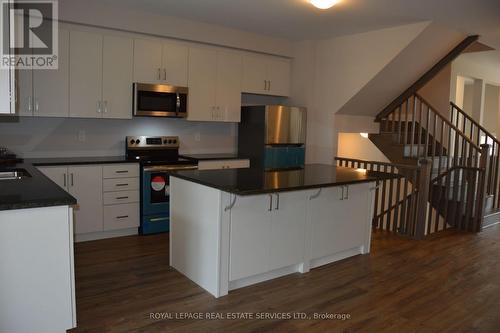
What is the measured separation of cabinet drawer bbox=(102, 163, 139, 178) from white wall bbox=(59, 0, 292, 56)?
158cm

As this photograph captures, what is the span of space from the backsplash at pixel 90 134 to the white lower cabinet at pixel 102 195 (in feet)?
1.92

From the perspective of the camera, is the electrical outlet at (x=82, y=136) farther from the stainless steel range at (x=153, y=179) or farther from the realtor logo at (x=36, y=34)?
the realtor logo at (x=36, y=34)

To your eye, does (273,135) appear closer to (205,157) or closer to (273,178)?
(205,157)

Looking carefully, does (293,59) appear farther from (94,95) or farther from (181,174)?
(181,174)

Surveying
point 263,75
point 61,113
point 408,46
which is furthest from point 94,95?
point 408,46

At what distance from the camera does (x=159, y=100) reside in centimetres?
491

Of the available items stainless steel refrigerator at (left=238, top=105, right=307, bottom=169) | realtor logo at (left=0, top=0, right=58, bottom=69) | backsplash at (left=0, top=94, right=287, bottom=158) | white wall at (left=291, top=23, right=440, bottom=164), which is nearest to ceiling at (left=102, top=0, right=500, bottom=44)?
white wall at (left=291, top=23, right=440, bottom=164)

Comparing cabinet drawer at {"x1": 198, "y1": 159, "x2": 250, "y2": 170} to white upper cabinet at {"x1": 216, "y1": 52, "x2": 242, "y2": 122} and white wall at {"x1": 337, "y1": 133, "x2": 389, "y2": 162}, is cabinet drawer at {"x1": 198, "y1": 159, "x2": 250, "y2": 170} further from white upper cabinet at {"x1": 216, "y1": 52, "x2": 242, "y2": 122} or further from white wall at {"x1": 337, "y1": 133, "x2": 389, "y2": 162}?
white wall at {"x1": 337, "y1": 133, "x2": 389, "y2": 162}

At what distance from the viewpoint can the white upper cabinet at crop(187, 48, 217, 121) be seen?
5.20m

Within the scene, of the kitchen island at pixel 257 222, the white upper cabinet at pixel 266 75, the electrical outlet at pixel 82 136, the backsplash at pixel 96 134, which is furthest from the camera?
the white upper cabinet at pixel 266 75

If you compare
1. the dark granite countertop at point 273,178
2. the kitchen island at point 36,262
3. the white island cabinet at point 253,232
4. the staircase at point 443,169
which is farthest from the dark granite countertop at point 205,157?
the kitchen island at point 36,262

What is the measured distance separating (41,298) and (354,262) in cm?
286

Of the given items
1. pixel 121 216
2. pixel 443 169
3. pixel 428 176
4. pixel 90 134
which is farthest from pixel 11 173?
pixel 443 169

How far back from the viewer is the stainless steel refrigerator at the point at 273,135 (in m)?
5.54
